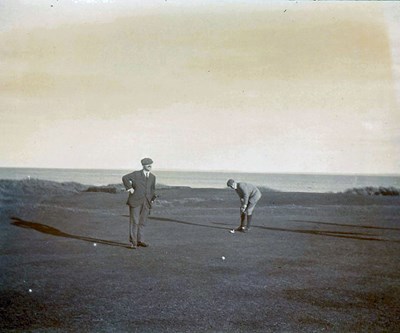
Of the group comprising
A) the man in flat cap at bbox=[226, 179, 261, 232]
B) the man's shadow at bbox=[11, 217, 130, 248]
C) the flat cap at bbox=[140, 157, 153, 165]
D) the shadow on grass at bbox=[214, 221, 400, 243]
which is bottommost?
the man's shadow at bbox=[11, 217, 130, 248]

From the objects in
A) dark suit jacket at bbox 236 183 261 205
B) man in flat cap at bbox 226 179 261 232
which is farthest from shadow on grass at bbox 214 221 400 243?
dark suit jacket at bbox 236 183 261 205

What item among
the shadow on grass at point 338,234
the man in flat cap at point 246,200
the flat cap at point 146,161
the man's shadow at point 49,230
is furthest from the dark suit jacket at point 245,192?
the man's shadow at point 49,230

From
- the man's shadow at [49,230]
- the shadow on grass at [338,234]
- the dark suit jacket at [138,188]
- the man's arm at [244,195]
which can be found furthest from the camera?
the man's arm at [244,195]

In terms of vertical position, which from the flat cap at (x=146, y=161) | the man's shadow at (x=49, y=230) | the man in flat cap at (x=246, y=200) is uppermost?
the flat cap at (x=146, y=161)

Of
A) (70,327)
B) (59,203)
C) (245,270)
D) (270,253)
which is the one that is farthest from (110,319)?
(59,203)

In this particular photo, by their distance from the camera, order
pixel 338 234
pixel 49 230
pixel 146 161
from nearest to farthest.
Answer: pixel 146 161
pixel 49 230
pixel 338 234

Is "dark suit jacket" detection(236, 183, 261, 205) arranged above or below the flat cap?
below

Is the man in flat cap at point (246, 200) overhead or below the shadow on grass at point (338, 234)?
overhead

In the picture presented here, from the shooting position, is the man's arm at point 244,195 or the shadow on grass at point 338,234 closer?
the shadow on grass at point 338,234

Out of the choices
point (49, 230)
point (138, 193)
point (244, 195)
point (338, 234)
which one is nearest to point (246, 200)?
point (244, 195)

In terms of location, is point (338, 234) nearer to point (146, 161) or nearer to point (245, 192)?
point (245, 192)

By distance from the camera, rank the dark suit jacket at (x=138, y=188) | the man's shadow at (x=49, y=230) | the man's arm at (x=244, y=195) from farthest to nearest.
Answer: the man's arm at (x=244, y=195) → the man's shadow at (x=49, y=230) → the dark suit jacket at (x=138, y=188)

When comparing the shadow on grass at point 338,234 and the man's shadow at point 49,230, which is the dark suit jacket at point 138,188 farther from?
the shadow on grass at point 338,234

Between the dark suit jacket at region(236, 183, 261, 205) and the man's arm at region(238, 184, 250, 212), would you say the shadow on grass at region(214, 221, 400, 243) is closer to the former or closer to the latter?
the dark suit jacket at region(236, 183, 261, 205)
